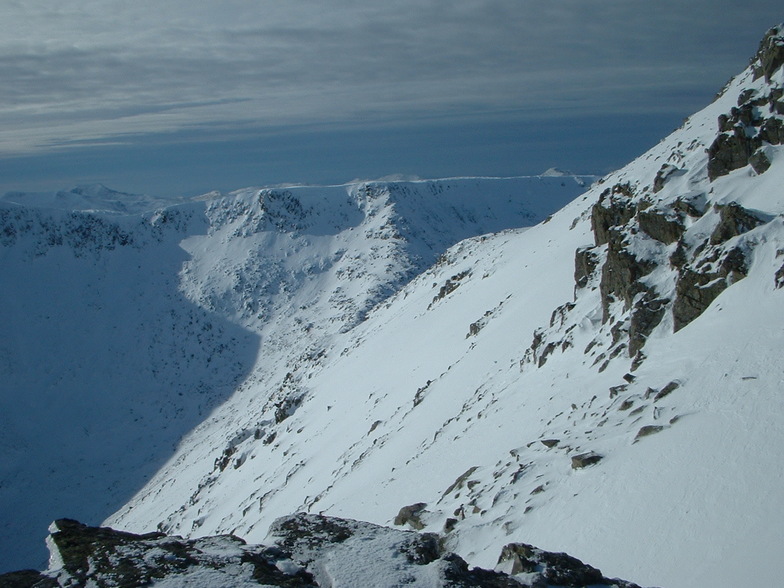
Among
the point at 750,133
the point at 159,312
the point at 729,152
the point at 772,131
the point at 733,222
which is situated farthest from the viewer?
the point at 159,312

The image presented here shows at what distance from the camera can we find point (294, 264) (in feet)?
330

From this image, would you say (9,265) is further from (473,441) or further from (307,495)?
(473,441)

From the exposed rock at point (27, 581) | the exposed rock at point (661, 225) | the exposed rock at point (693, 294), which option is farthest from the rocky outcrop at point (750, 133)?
the exposed rock at point (27, 581)

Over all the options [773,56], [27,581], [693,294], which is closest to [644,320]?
[693,294]

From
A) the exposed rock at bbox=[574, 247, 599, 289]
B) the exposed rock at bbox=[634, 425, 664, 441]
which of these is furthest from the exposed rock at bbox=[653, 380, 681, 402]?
the exposed rock at bbox=[574, 247, 599, 289]

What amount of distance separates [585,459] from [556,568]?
482 cm

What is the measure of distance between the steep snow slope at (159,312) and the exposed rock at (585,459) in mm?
34794

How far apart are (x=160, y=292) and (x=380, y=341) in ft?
194

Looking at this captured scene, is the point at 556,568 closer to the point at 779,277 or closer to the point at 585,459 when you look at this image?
the point at 585,459

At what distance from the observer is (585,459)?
1241 centimetres

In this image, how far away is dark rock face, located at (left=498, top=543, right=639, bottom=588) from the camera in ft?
25.3

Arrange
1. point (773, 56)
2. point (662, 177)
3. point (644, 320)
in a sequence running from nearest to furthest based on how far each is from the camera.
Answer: point (644, 320) < point (773, 56) < point (662, 177)

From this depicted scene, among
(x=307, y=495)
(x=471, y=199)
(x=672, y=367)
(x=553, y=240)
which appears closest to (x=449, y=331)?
(x=553, y=240)

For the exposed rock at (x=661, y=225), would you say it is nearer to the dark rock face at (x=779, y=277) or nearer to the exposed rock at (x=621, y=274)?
the exposed rock at (x=621, y=274)
